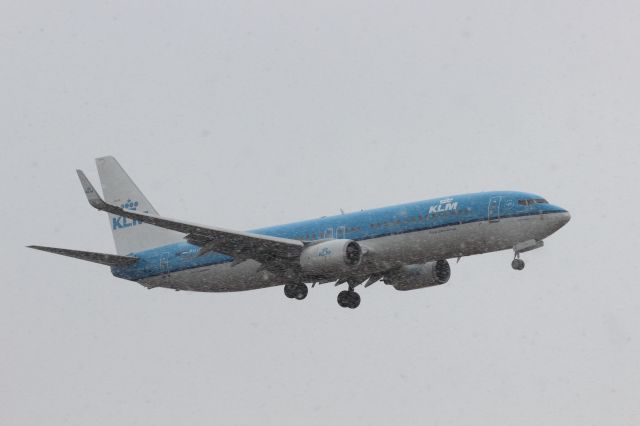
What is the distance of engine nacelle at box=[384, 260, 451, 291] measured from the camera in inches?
2231

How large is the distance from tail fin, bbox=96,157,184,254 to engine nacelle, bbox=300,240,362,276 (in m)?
13.1

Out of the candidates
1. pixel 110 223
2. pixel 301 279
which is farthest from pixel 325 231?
pixel 110 223

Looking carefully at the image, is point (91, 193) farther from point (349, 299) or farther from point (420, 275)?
point (420, 275)

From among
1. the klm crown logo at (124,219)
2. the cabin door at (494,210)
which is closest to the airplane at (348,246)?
the cabin door at (494,210)

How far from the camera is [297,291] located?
184ft

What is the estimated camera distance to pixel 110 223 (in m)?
66.8

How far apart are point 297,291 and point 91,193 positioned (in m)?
13.7

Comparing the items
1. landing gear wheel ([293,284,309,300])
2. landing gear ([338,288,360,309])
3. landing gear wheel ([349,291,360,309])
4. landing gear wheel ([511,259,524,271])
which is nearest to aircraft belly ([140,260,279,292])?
landing gear wheel ([293,284,309,300])

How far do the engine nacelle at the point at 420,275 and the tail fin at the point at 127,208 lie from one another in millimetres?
13370

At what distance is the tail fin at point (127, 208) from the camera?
206 feet

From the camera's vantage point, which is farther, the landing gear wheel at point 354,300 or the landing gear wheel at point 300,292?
the landing gear wheel at point 354,300

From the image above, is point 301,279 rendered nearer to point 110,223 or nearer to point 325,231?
point 325,231

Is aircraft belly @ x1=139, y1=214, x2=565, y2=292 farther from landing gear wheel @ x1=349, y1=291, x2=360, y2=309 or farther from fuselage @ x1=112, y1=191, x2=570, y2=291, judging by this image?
landing gear wheel @ x1=349, y1=291, x2=360, y2=309

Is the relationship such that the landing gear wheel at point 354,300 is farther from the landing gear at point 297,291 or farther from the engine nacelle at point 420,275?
the landing gear at point 297,291
